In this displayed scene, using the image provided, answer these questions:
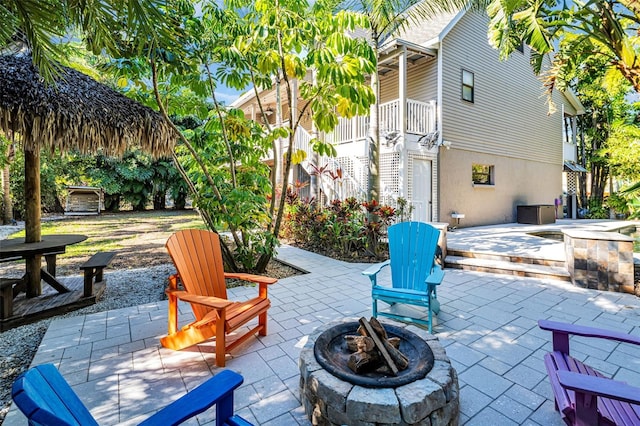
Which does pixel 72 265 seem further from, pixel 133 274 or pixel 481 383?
pixel 481 383

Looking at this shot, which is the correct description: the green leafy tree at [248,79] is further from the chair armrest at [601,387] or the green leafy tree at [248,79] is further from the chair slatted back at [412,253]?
the chair armrest at [601,387]

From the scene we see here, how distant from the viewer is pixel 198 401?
1388mm

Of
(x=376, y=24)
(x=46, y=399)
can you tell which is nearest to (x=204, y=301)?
(x=46, y=399)

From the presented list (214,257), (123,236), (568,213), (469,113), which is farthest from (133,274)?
(568,213)

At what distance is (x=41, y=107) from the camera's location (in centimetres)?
335

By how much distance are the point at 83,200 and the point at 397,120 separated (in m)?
18.4

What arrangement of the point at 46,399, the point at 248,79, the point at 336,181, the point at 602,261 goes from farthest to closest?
the point at 336,181 < the point at 248,79 < the point at 602,261 < the point at 46,399

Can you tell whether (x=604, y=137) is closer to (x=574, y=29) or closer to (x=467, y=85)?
(x=467, y=85)

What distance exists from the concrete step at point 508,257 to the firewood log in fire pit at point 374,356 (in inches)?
198

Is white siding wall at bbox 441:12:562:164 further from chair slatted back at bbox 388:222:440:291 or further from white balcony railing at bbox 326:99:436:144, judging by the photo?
chair slatted back at bbox 388:222:440:291

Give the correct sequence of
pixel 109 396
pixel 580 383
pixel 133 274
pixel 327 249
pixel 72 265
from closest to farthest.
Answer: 1. pixel 580 383
2. pixel 109 396
3. pixel 133 274
4. pixel 72 265
5. pixel 327 249

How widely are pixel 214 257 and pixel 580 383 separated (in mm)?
3275

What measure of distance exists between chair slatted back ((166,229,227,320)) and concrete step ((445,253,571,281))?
4.76m

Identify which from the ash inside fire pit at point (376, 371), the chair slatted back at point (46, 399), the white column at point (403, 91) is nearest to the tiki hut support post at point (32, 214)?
the chair slatted back at point (46, 399)
